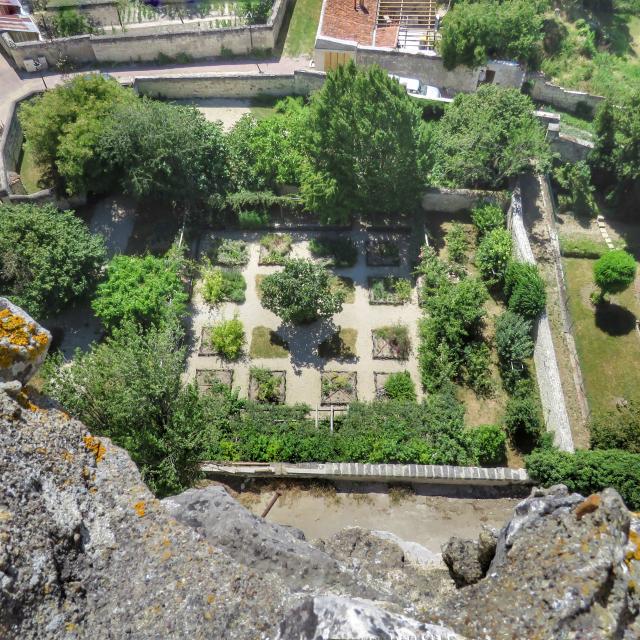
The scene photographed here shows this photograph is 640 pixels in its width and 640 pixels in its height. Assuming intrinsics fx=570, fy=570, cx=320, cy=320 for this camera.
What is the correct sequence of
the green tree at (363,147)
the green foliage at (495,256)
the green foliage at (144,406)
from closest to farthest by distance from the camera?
1. the green foliage at (144,406)
2. the green tree at (363,147)
3. the green foliage at (495,256)

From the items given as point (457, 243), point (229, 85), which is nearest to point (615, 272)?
point (457, 243)

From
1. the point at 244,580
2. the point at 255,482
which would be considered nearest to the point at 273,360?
the point at 255,482

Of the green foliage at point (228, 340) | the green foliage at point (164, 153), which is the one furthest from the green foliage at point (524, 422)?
the green foliage at point (164, 153)

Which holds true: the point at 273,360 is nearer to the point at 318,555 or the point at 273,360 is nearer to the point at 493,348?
the point at 493,348

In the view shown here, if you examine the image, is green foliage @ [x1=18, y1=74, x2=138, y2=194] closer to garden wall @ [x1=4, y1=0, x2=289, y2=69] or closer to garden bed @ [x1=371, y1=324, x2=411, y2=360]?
garden wall @ [x1=4, y1=0, x2=289, y2=69]

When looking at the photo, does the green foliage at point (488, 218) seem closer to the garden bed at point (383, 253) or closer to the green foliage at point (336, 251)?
the garden bed at point (383, 253)

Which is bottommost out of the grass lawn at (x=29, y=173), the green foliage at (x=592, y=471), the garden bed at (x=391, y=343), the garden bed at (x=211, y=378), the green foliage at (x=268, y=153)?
the garden bed at (x=211, y=378)

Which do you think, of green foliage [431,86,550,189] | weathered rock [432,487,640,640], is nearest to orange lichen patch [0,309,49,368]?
weathered rock [432,487,640,640]
